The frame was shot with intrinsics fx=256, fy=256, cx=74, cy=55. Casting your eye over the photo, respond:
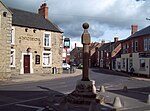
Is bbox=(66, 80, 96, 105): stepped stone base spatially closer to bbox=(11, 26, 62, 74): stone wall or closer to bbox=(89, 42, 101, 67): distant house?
bbox=(11, 26, 62, 74): stone wall

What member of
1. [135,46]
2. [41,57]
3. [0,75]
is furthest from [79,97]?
[135,46]

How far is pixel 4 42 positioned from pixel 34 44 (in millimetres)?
8017

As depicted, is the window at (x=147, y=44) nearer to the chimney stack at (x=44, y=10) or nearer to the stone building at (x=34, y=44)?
the stone building at (x=34, y=44)

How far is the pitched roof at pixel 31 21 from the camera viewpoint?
3550 cm

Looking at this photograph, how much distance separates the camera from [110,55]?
7350 centimetres

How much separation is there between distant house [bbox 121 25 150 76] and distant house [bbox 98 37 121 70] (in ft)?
55.4

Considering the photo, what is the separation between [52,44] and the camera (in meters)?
39.3

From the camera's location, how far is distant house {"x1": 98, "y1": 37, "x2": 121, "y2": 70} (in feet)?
226

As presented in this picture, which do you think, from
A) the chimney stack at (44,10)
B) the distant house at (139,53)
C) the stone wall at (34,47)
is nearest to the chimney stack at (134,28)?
the distant house at (139,53)

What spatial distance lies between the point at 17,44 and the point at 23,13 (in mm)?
6995

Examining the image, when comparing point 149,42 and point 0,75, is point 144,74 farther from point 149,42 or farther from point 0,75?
point 0,75

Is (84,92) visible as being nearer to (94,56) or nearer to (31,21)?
(31,21)

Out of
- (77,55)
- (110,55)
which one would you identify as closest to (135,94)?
(110,55)

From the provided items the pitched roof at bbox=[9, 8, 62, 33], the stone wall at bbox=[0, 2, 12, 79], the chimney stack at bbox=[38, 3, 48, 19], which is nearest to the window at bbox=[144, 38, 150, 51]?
the pitched roof at bbox=[9, 8, 62, 33]
